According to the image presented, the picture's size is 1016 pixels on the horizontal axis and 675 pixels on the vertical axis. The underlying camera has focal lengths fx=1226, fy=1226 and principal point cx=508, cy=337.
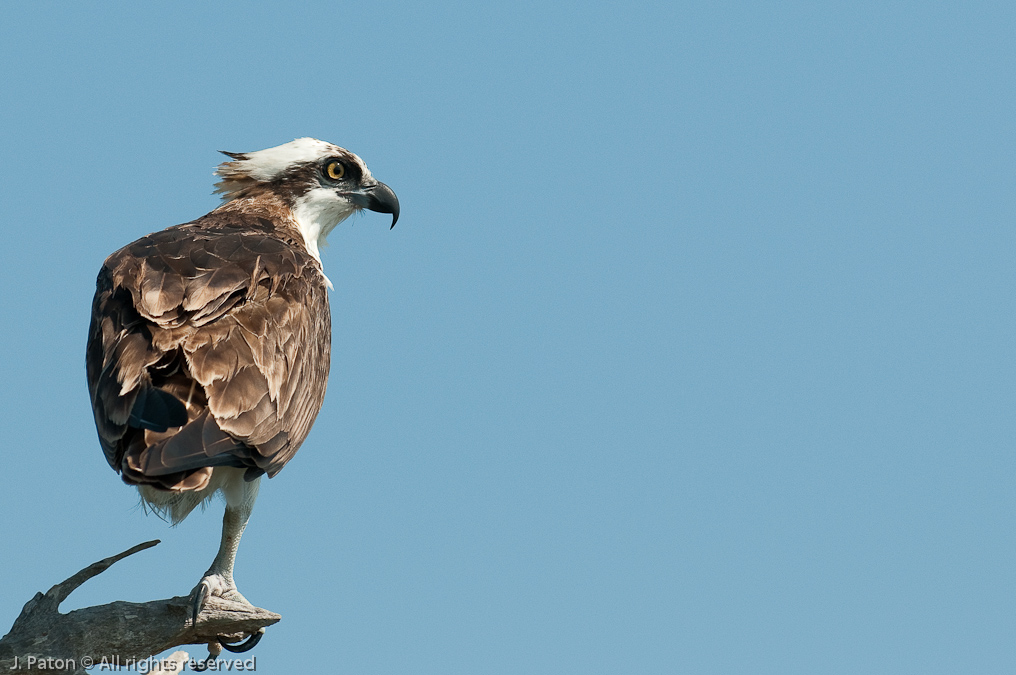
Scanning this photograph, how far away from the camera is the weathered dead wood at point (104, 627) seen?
22.8 ft

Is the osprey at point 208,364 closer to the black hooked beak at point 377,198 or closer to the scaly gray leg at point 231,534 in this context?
the scaly gray leg at point 231,534

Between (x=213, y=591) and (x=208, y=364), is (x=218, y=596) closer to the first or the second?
(x=213, y=591)

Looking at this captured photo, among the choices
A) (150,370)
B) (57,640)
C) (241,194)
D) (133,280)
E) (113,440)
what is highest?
(241,194)

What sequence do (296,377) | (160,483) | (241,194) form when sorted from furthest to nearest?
(241,194) < (296,377) < (160,483)

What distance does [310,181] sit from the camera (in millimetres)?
10234

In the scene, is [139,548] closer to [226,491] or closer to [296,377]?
[226,491]

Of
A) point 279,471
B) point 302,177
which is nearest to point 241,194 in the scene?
point 302,177

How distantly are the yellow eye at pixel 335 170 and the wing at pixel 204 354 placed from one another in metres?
1.87

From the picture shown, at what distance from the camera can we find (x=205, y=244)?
8078 millimetres

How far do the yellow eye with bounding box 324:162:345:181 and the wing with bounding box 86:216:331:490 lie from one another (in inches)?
73.5

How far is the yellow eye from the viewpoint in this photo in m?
10.3

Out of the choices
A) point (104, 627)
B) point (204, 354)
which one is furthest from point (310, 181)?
point (104, 627)

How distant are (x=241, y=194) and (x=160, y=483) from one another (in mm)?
4471

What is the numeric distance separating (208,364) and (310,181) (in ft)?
12.1
